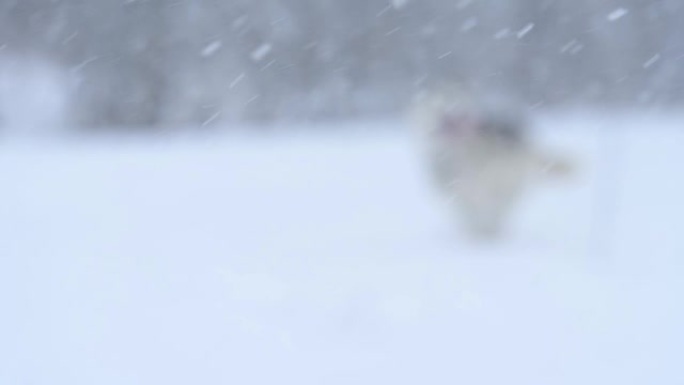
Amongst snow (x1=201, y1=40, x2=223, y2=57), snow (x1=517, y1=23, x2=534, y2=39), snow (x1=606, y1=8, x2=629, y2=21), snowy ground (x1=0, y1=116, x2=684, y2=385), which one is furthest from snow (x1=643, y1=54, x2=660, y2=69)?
snow (x1=201, y1=40, x2=223, y2=57)

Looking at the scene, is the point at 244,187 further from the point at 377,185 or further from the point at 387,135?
the point at 387,135

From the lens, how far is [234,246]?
419 cm

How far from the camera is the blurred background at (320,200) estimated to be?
271 centimetres

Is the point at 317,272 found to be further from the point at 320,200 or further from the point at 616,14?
the point at 616,14

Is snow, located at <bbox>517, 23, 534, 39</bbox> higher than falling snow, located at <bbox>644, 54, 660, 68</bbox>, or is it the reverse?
snow, located at <bbox>517, 23, 534, 39</bbox>

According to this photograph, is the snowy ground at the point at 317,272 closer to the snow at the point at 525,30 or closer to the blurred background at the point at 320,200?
the blurred background at the point at 320,200

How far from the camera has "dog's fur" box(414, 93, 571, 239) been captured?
4629 millimetres

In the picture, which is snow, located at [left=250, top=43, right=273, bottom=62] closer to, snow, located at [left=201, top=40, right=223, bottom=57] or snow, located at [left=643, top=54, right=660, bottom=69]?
snow, located at [left=201, top=40, right=223, bottom=57]

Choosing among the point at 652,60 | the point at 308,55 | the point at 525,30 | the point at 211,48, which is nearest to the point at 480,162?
the point at 652,60

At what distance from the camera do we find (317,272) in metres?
3.85

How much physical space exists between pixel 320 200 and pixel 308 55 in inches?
34.3

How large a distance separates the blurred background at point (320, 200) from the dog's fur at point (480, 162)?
126 mm

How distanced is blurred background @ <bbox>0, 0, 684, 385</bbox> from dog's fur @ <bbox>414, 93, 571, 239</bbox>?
0.41ft

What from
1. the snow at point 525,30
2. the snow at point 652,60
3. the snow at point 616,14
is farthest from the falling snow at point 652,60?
the snow at point 525,30
